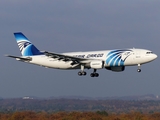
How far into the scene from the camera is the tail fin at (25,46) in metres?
89.8

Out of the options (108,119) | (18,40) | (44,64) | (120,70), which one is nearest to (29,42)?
(18,40)

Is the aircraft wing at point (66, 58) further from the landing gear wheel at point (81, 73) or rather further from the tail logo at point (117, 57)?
the tail logo at point (117, 57)

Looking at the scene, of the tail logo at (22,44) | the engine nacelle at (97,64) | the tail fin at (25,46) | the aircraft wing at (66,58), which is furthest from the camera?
the tail logo at (22,44)

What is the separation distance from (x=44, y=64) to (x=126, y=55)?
60.1 feet

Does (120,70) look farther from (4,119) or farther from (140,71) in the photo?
(4,119)

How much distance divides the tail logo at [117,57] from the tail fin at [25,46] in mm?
17149

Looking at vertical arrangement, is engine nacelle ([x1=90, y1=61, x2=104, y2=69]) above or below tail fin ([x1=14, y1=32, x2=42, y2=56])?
below

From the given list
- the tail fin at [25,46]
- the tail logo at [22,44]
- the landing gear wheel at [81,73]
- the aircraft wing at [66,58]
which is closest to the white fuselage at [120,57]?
the aircraft wing at [66,58]

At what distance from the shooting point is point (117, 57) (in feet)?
253

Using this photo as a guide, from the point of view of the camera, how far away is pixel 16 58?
8588cm

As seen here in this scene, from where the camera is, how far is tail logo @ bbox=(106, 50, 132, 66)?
76938 millimetres

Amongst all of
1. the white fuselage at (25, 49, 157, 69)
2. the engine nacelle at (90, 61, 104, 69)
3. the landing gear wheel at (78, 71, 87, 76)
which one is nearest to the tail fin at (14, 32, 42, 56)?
the white fuselage at (25, 49, 157, 69)

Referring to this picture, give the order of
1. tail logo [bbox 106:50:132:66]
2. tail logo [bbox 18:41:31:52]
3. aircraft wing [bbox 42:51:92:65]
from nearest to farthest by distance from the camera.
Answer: tail logo [bbox 106:50:132:66]
aircraft wing [bbox 42:51:92:65]
tail logo [bbox 18:41:31:52]

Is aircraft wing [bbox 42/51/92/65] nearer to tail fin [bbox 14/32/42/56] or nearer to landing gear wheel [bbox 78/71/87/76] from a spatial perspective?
landing gear wheel [bbox 78/71/87/76]
